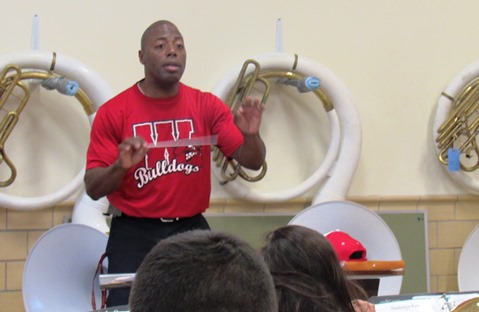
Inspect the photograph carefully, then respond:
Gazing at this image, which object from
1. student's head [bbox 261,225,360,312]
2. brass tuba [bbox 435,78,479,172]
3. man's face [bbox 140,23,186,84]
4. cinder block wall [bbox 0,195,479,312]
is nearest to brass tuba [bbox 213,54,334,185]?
cinder block wall [bbox 0,195,479,312]

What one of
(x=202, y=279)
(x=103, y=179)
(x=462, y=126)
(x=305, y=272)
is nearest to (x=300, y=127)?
(x=462, y=126)

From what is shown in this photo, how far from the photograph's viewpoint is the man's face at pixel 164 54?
284cm

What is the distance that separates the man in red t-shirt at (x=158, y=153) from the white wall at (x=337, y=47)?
77 cm

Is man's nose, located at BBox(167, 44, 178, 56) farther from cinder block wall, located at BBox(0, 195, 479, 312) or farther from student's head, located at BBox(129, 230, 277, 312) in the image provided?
student's head, located at BBox(129, 230, 277, 312)

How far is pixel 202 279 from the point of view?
0.94m

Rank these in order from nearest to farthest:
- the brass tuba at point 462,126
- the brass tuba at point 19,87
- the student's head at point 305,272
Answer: the student's head at point 305,272 < the brass tuba at point 19,87 < the brass tuba at point 462,126

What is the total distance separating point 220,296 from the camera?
924 mm

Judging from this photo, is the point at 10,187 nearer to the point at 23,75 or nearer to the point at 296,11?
the point at 23,75

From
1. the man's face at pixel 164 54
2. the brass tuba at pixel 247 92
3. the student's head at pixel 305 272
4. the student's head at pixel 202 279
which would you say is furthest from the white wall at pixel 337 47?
the student's head at pixel 202 279

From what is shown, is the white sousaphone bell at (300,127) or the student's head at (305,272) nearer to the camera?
the student's head at (305,272)

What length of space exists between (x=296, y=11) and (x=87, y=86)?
3.46 feet

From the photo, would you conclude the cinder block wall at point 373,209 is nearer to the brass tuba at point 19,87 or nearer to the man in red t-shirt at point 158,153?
the brass tuba at point 19,87

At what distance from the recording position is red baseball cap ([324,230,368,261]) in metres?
2.72

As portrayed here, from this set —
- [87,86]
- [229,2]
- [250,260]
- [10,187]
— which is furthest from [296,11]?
[250,260]
